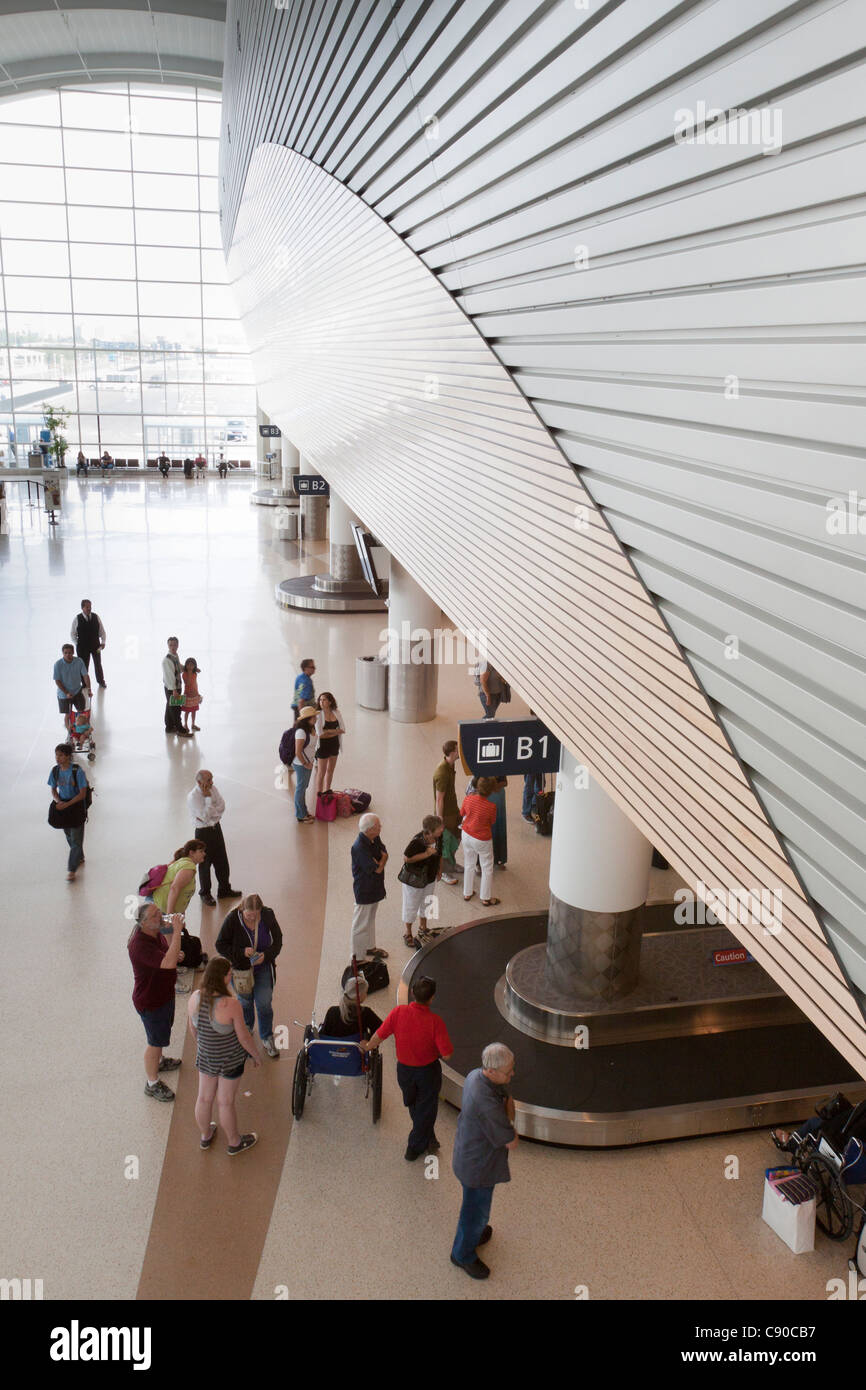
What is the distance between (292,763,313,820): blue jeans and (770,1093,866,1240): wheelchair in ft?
20.4

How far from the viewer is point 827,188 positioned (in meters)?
1.81

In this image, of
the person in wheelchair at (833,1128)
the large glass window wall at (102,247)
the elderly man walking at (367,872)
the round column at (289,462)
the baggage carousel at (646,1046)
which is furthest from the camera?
the large glass window wall at (102,247)

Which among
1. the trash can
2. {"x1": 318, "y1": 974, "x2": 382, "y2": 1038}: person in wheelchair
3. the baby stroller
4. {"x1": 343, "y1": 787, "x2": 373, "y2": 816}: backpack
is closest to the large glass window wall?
the trash can

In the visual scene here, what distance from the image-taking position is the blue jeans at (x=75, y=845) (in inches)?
368

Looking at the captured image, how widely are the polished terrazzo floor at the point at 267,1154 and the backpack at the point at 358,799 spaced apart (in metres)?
0.26

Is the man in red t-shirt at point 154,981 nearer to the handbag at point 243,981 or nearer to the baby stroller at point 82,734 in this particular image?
the handbag at point 243,981

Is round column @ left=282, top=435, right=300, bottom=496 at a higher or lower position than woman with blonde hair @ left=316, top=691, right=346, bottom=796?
higher

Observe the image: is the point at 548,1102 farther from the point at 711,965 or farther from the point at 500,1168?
the point at 711,965

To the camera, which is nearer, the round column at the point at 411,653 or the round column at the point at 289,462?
the round column at the point at 411,653

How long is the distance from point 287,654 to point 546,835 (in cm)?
856

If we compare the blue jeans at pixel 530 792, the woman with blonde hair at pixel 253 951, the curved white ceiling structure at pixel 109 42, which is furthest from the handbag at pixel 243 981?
the curved white ceiling structure at pixel 109 42

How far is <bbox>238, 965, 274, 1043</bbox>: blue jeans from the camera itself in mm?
6973

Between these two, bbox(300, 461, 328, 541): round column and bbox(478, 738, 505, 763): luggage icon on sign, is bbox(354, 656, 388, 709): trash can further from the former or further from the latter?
bbox(300, 461, 328, 541): round column

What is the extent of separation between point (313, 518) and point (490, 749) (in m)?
25.3
